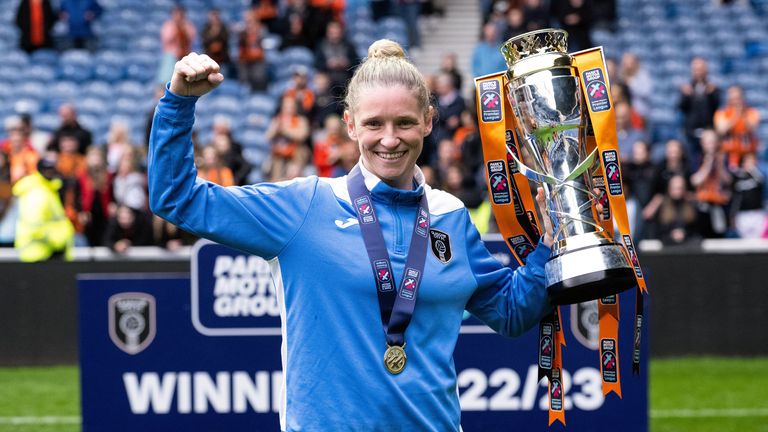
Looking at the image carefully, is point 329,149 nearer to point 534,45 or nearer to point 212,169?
point 212,169

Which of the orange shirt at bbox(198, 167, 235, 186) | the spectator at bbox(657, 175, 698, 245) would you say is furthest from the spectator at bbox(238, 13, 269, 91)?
the spectator at bbox(657, 175, 698, 245)

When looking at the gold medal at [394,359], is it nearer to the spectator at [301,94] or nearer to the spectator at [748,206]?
the spectator at [748,206]

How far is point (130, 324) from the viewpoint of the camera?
5871 mm

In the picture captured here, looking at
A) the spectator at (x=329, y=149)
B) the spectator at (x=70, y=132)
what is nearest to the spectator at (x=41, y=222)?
the spectator at (x=70, y=132)

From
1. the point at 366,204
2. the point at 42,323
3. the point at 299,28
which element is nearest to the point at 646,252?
the point at 42,323

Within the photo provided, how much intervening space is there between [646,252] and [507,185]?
20.9 ft

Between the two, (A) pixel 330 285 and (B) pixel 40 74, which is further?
(B) pixel 40 74

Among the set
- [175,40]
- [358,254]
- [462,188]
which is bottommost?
[462,188]

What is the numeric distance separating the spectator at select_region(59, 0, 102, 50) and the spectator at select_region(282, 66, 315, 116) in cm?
379

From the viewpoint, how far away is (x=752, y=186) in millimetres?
10812

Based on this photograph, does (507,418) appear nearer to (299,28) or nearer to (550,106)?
(550,106)

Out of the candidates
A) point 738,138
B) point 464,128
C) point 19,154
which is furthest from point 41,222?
point 738,138

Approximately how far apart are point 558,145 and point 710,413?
17.3ft

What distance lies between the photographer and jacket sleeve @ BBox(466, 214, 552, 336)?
3094 millimetres
